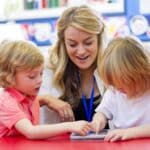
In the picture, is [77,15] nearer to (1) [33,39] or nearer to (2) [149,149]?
(2) [149,149]

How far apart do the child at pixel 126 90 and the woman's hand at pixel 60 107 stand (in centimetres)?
Answer: 19

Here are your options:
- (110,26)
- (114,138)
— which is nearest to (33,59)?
(114,138)

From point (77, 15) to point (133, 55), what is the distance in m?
0.43

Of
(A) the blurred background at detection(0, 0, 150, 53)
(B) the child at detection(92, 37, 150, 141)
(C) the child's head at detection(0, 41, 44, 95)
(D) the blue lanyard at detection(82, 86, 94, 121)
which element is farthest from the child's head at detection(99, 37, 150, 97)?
(A) the blurred background at detection(0, 0, 150, 53)

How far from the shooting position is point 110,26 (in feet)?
7.33

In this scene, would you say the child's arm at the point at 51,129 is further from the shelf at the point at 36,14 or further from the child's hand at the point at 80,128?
the shelf at the point at 36,14

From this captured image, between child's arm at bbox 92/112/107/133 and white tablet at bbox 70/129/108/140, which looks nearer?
white tablet at bbox 70/129/108/140

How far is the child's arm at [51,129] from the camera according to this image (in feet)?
3.55

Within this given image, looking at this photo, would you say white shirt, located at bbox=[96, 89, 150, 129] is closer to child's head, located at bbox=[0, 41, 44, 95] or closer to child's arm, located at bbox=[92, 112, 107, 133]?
child's arm, located at bbox=[92, 112, 107, 133]

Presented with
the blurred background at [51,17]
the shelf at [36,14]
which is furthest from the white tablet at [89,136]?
the shelf at [36,14]

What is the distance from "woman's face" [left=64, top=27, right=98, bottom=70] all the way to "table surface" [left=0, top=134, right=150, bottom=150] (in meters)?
0.45

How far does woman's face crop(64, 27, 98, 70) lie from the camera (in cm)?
144

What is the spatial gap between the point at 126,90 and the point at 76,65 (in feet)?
1.44

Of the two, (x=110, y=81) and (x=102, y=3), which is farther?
(x=102, y=3)
